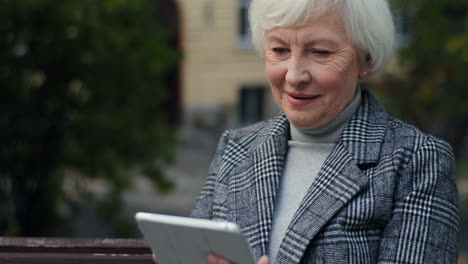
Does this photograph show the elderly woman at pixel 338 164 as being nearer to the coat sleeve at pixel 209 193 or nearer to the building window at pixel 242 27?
the coat sleeve at pixel 209 193

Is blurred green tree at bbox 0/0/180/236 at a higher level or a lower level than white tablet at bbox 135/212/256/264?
lower

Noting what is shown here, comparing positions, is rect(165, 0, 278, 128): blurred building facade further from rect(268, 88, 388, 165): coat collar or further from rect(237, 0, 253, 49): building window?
rect(268, 88, 388, 165): coat collar

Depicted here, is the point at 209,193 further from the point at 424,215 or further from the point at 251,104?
the point at 251,104

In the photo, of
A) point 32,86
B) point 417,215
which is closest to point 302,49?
point 417,215

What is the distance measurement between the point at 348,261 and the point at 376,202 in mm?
167

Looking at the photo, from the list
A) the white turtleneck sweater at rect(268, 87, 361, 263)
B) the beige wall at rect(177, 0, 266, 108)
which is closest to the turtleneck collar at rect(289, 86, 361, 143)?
the white turtleneck sweater at rect(268, 87, 361, 263)

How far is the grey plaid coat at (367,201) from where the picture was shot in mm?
2318

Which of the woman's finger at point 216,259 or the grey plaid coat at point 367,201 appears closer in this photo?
the woman's finger at point 216,259

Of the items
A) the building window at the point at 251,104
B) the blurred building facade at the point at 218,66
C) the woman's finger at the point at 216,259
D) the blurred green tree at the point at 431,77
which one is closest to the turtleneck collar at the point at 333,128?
the woman's finger at the point at 216,259

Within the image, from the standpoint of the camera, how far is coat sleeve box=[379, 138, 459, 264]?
231 centimetres

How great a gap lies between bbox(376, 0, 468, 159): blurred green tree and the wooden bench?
5062 mm

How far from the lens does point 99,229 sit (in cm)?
938

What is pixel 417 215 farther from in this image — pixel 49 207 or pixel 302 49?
pixel 49 207

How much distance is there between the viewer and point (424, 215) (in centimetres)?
231
